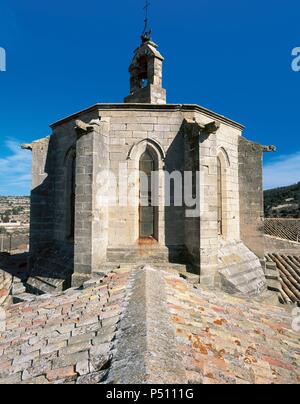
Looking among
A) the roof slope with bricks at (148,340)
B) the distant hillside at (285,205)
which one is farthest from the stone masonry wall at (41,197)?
the distant hillside at (285,205)

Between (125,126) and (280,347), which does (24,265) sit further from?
(280,347)

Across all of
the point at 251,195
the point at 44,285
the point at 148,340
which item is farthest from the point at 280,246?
the point at 148,340

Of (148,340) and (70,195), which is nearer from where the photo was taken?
(148,340)

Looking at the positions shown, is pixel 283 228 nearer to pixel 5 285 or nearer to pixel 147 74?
pixel 147 74

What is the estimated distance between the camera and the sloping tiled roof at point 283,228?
51.1 ft

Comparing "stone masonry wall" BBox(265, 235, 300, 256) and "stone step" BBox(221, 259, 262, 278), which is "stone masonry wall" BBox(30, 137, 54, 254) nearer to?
"stone step" BBox(221, 259, 262, 278)

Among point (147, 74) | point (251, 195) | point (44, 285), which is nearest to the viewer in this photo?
point (44, 285)

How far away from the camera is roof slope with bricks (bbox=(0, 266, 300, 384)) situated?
176cm

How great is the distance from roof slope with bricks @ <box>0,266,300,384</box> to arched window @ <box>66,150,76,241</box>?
3524 millimetres

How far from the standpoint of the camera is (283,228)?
651 inches

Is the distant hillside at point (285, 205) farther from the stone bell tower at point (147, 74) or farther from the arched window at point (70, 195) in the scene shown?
the arched window at point (70, 195)

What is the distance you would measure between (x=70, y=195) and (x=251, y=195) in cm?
571

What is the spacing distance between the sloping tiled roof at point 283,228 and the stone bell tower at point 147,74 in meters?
12.6

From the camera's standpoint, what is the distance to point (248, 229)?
24.9 ft
